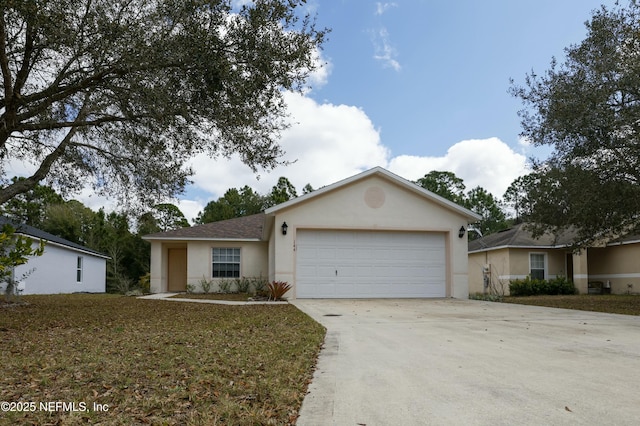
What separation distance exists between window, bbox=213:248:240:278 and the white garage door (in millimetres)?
6074

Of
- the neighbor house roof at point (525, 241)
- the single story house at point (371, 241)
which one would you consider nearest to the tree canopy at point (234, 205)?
the neighbor house roof at point (525, 241)

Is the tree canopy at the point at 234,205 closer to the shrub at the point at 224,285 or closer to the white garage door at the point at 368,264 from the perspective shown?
the shrub at the point at 224,285

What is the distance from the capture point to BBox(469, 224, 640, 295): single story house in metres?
Result: 21.7

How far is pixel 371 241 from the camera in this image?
16.6 meters

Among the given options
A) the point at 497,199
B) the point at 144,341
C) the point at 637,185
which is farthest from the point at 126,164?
the point at 497,199

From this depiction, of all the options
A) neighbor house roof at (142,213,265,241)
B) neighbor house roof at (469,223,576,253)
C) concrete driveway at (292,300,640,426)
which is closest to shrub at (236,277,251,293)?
neighbor house roof at (142,213,265,241)

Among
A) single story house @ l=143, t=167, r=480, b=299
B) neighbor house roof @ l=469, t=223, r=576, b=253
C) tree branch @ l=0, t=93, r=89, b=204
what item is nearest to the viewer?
tree branch @ l=0, t=93, r=89, b=204

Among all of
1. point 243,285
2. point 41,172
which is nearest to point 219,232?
point 243,285

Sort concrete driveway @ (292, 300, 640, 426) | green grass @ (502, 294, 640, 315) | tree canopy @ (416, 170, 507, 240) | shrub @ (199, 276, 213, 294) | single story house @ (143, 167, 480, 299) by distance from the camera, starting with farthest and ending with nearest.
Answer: tree canopy @ (416, 170, 507, 240), shrub @ (199, 276, 213, 294), single story house @ (143, 167, 480, 299), green grass @ (502, 294, 640, 315), concrete driveway @ (292, 300, 640, 426)

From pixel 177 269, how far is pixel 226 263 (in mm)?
3883

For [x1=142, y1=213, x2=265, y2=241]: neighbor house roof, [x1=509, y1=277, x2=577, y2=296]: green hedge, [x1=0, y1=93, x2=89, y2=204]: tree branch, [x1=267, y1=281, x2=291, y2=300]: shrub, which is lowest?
[x1=509, y1=277, x2=577, y2=296]: green hedge

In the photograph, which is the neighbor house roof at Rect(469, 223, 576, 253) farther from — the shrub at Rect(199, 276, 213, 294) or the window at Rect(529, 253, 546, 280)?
the shrub at Rect(199, 276, 213, 294)

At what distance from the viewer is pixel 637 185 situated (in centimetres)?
1275

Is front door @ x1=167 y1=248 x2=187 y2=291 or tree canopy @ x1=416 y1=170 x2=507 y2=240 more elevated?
tree canopy @ x1=416 y1=170 x2=507 y2=240
